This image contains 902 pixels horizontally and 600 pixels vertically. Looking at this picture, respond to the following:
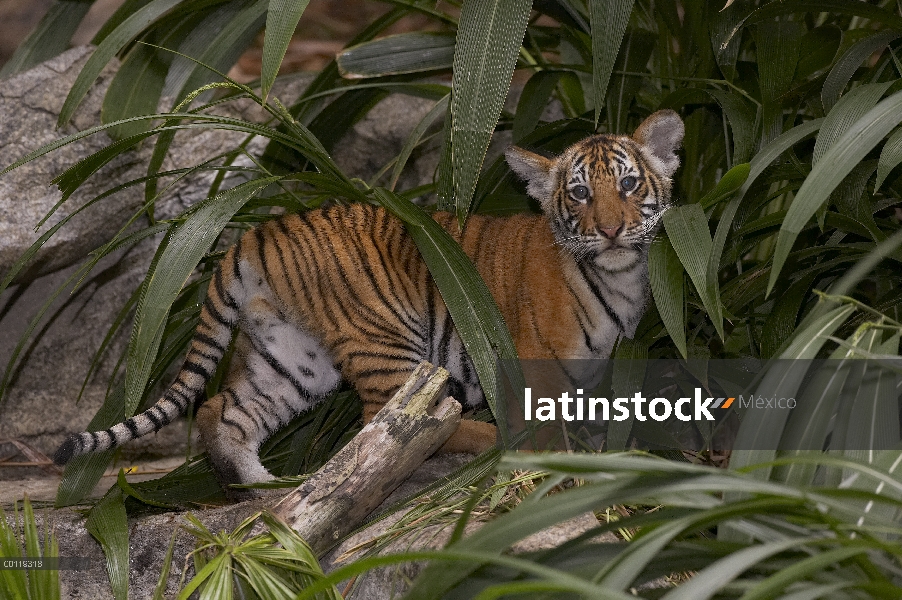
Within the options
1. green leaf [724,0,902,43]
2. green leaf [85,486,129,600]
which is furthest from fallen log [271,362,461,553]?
green leaf [724,0,902,43]

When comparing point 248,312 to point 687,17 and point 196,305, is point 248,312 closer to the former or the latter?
point 196,305

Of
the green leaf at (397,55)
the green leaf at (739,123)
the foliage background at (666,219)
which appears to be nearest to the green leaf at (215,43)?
the foliage background at (666,219)

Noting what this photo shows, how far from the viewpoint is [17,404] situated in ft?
11.6

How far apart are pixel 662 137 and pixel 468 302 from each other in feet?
2.67

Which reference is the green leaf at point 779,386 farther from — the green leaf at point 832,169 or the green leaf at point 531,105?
the green leaf at point 531,105

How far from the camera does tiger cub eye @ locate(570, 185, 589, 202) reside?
2561 millimetres

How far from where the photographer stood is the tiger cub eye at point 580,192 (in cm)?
256

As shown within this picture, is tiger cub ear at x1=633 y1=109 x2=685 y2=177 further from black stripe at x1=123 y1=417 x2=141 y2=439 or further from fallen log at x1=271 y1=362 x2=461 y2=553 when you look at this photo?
black stripe at x1=123 y1=417 x2=141 y2=439

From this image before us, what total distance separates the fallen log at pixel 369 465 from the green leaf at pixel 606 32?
0.79m

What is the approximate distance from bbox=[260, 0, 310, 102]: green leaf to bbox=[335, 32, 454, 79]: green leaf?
2.96 ft

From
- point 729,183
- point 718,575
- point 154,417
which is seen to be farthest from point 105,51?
point 718,575

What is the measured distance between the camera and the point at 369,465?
2020 mm

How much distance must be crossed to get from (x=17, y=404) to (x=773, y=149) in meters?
2.89

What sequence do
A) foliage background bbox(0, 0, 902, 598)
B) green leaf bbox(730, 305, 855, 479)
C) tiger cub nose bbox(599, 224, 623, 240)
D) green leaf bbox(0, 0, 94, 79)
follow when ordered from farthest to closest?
green leaf bbox(0, 0, 94, 79) < tiger cub nose bbox(599, 224, 623, 240) < green leaf bbox(730, 305, 855, 479) < foliage background bbox(0, 0, 902, 598)
